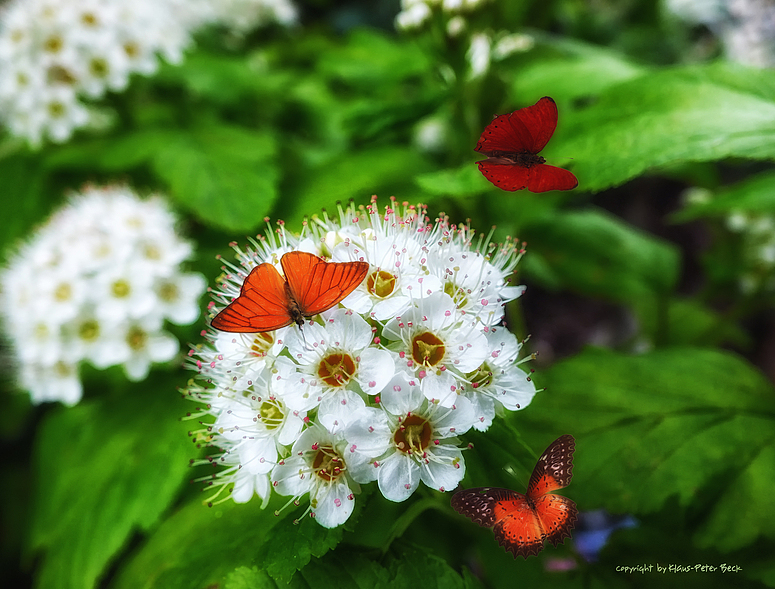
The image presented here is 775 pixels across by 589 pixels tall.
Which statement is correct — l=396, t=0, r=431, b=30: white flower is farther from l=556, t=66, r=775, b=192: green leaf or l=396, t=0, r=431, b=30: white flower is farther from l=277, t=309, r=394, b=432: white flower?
l=277, t=309, r=394, b=432: white flower

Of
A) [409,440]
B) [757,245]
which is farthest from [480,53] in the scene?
[409,440]

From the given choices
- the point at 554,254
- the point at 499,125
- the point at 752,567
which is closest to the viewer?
the point at 499,125

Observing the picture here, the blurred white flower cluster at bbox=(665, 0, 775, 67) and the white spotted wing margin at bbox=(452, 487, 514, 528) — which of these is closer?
the white spotted wing margin at bbox=(452, 487, 514, 528)

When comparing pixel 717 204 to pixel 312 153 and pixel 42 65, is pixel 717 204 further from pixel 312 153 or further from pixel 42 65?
pixel 42 65

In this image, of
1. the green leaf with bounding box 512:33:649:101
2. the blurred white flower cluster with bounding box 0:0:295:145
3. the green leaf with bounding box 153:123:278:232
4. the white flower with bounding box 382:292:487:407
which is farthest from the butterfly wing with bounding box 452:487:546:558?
the blurred white flower cluster with bounding box 0:0:295:145

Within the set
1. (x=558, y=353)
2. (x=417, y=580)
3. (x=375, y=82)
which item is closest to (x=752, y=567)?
(x=417, y=580)
